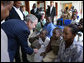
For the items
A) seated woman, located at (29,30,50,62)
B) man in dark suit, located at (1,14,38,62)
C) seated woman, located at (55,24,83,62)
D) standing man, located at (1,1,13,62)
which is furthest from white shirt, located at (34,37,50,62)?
standing man, located at (1,1,13,62)

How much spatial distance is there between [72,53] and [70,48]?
6cm

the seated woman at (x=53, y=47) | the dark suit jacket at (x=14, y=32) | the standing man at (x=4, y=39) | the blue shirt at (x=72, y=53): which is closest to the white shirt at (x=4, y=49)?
the standing man at (x=4, y=39)

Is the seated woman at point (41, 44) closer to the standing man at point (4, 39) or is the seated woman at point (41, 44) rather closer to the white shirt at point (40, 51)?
the white shirt at point (40, 51)

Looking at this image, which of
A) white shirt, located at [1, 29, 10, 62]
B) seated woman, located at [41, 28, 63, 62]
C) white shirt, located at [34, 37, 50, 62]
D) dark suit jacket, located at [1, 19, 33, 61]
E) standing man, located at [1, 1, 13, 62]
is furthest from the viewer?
white shirt, located at [34, 37, 50, 62]

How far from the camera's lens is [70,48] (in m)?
1.75

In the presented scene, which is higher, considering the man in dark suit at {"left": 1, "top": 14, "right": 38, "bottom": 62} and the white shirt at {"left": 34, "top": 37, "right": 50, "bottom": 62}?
the man in dark suit at {"left": 1, "top": 14, "right": 38, "bottom": 62}

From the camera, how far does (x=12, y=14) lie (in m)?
2.49

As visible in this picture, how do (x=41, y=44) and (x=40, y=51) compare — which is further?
(x=41, y=44)

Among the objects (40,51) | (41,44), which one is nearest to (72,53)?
(40,51)

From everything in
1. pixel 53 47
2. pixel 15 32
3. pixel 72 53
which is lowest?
pixel 53 47

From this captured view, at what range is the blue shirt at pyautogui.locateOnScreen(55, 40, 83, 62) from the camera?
1677 mm

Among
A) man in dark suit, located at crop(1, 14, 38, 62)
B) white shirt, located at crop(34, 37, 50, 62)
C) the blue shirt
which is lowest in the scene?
white shirt, located at crop(34, 37, 50, 62)

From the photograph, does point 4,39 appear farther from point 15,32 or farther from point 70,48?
point 70,48

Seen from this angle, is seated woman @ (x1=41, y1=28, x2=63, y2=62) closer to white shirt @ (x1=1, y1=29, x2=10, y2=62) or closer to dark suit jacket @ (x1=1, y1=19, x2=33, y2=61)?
dark suit jacket @ (x1=1, y1=19, x2=33, y2=61)
